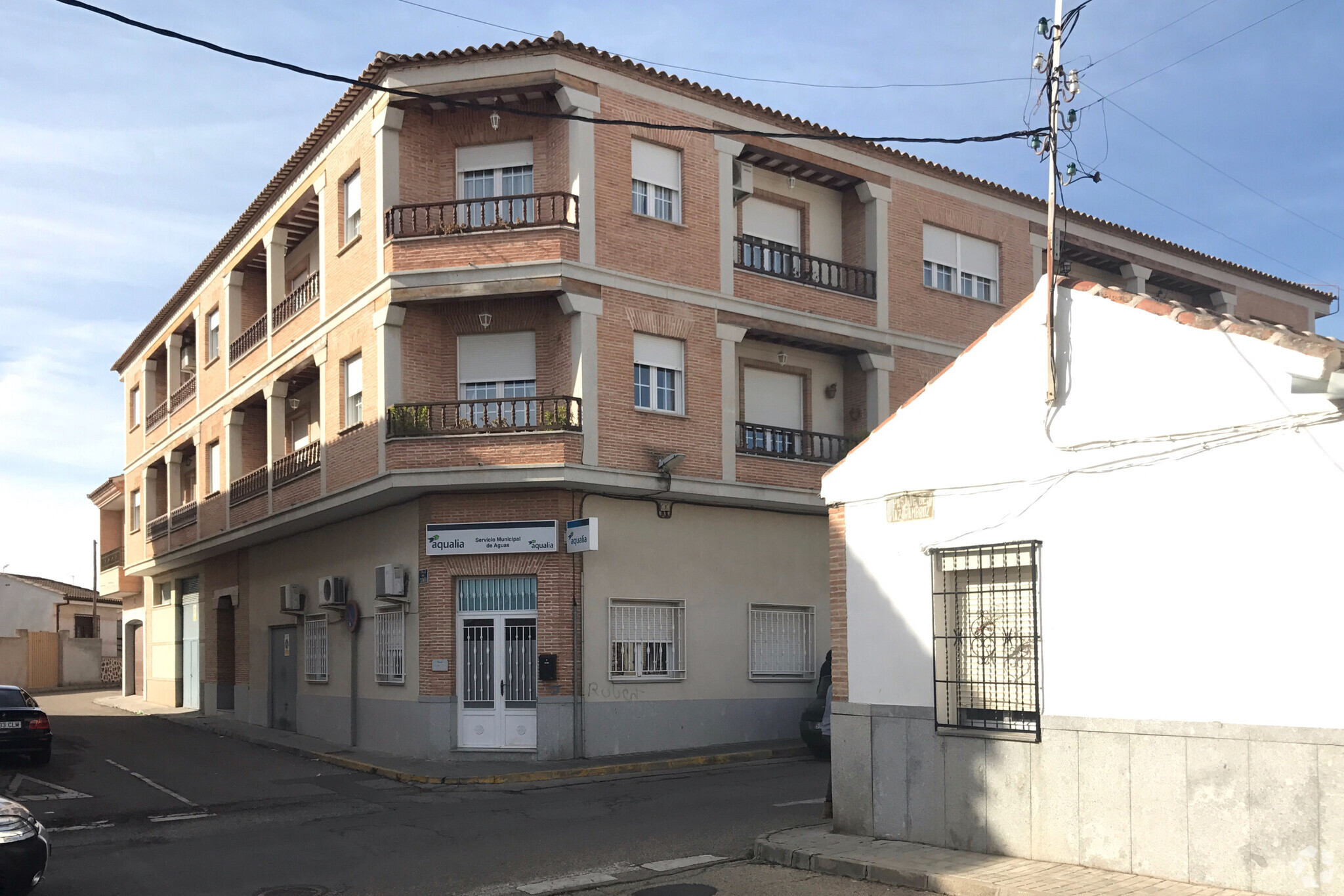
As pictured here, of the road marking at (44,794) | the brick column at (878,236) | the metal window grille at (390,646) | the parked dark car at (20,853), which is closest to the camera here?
the parked dark car at (20,853)

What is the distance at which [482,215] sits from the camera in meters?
20.4

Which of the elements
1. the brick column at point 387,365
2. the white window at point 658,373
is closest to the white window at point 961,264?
the white window at point 658,373

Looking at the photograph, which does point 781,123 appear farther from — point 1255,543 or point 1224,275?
point 1255,543

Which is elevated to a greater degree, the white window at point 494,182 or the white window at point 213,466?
the white window at point 494,182

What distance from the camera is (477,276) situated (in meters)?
20.0

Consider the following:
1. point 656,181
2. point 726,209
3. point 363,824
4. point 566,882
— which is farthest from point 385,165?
point 566,882

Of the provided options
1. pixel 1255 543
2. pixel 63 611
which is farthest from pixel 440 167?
pixel 63 611

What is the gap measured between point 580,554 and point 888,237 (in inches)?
357

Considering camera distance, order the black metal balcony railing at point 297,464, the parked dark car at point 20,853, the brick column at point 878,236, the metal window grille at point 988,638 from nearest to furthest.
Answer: the parked dark car at point 20,853
the metal window grille at point 988,638
the black metal balcony railing at point 297,464
the brick column at point 878,236

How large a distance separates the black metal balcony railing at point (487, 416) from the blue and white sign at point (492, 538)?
1552 mm

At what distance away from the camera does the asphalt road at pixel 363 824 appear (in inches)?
412

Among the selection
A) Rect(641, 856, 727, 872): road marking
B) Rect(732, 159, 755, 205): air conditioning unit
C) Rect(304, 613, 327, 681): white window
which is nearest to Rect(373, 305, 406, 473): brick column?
Rect(304, 613, 327, 681): white window

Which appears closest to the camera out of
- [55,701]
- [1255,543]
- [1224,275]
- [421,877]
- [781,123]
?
[1255,543]

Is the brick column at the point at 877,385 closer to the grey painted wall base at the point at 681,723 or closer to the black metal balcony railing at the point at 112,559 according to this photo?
the grey painted wall base at the point at 681,723
